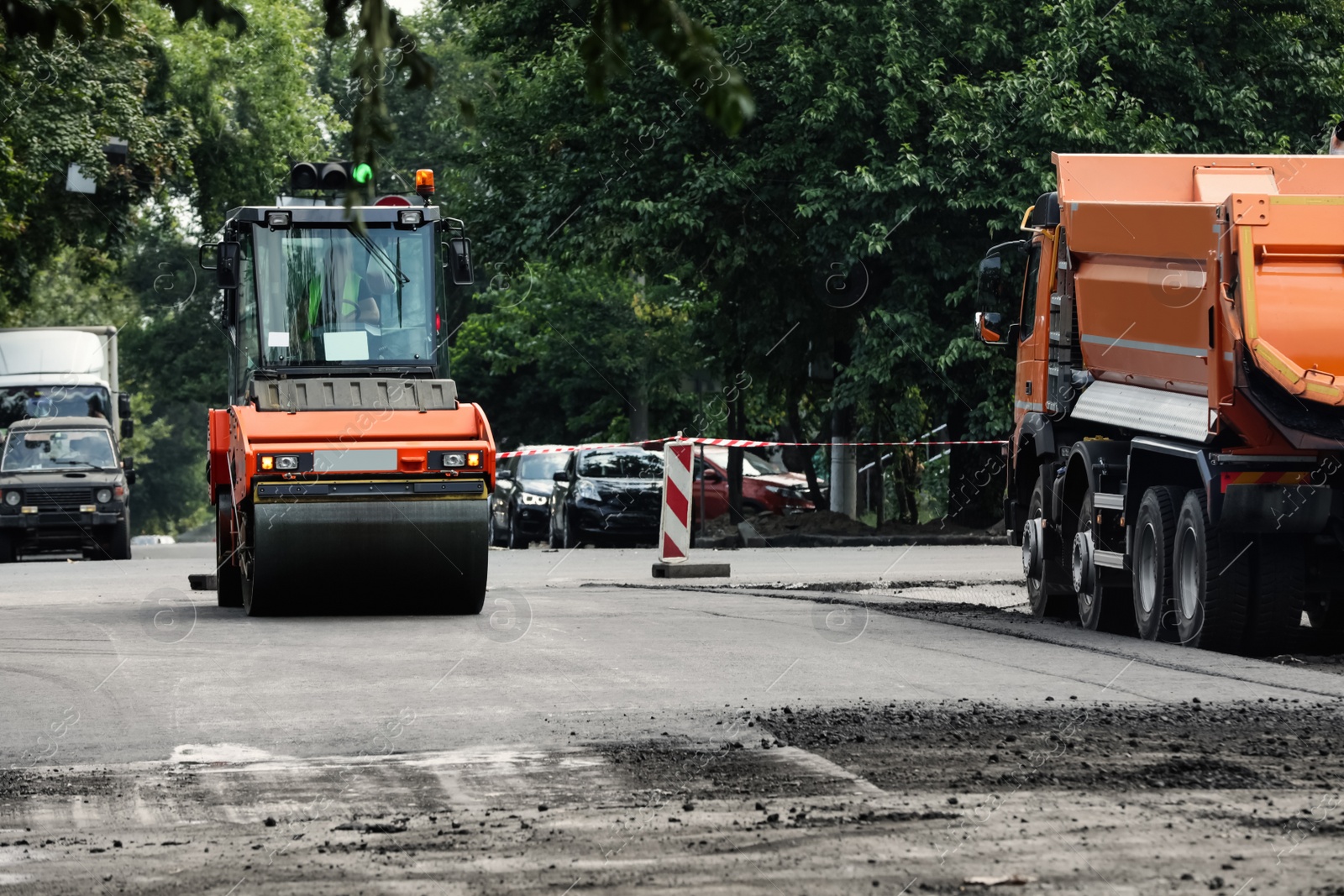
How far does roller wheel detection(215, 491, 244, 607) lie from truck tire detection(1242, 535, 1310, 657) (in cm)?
750

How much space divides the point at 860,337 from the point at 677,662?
17734 millimetres

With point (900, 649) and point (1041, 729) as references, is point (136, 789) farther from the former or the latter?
point (900, 649)

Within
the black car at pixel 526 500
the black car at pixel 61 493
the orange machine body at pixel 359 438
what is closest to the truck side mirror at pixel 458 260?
the orange machine body at pixel 359 438

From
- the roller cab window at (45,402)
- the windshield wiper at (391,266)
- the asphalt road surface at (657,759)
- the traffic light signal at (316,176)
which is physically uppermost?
the traffic light signal at (316,176)

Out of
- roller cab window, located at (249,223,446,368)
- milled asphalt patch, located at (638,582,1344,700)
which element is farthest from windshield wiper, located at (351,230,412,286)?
milled asphalt patch, located at (638,582,1344,700)

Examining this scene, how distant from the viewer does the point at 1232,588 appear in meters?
11.9

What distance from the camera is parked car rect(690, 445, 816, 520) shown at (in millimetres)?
33000

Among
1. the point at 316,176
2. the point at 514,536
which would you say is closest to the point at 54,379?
the point at 514,536

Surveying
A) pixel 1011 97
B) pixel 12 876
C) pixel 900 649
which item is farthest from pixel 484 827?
pixel 1011 97

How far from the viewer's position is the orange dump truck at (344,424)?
1395 centimetres

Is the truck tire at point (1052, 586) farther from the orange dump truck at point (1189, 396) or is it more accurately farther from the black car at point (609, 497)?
the black car at point (609, 497)

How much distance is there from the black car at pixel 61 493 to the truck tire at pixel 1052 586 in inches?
689

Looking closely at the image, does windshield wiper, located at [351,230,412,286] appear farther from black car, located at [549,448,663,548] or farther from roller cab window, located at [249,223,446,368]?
black car, located at [549,448,663,548]

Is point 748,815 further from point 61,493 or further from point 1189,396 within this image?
point 61,493
